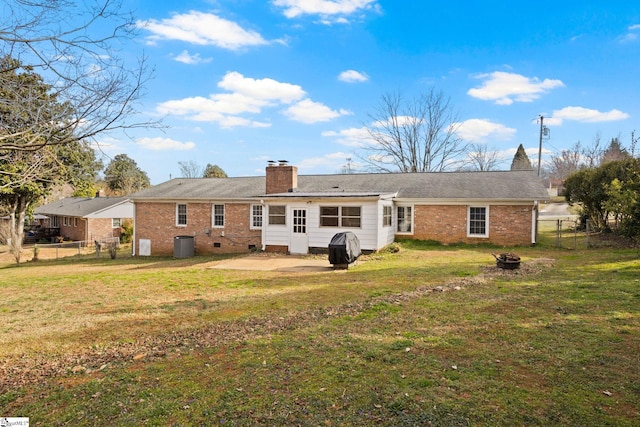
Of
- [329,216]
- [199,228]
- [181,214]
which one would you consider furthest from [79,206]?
[329,216]

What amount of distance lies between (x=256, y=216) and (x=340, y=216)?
576 cm

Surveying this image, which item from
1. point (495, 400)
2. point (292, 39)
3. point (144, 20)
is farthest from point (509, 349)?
point (292, 39)

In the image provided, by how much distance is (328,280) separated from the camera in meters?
11.5

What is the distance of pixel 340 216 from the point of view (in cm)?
1698

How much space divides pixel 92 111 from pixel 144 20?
162cm

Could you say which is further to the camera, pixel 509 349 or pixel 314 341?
pixel 314 341

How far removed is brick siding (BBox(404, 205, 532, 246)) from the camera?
17844mm

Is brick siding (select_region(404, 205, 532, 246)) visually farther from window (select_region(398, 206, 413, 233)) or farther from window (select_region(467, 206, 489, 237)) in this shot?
window (select_region(398, 206, 413, 233))

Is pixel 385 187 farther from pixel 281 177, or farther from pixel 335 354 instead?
pixel 335 354

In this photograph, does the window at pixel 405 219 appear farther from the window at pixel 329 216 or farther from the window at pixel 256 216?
the window at pixel 256 216

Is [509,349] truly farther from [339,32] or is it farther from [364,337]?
[339,32]

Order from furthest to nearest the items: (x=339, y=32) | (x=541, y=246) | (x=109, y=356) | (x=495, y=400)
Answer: (x=339, y=32) < (x=541, y=246) < (x=109, y=356) < (x=495, y=400)

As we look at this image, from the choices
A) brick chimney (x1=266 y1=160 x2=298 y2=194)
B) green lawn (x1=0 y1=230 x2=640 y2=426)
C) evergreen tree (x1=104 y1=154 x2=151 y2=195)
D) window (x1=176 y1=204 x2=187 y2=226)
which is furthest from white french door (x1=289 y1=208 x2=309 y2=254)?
evergreen tree (x1=104 y1=154 x2=151 y2=195)

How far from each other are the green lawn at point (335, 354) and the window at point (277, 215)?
789cm
